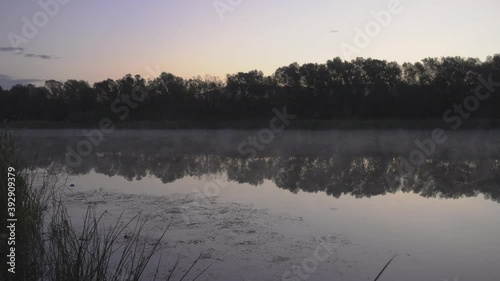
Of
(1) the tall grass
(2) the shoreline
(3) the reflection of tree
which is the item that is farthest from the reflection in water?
(2) the shoreline

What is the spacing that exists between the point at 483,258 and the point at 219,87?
3710cm

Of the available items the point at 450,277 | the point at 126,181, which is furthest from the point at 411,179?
the point at 126,181

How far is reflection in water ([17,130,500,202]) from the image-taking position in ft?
26.2

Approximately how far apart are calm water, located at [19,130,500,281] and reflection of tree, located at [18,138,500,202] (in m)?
0.04

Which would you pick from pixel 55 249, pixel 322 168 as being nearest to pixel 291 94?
pixel 322 168

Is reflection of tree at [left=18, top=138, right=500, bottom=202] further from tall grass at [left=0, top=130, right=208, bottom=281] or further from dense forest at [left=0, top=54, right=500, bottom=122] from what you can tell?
dense forest at [left=0, top=54, right=500, bottom=122]

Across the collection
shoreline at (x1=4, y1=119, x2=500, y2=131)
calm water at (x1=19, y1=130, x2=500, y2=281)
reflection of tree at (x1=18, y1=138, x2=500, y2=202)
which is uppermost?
shoreline at (x1=4, y1=119, x2=500, y2=131)

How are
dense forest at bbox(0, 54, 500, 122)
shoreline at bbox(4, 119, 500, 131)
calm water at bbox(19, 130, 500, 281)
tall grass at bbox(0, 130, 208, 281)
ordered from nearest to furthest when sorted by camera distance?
1. tall grass at bbox(0, 130, 208, 281)
2. calm water at bbox(19, 130, 500, 281)
3. shoreline at bbox(4, 119, 500, 131)
4. dense forest at bbox(0, 54, 500, 122)

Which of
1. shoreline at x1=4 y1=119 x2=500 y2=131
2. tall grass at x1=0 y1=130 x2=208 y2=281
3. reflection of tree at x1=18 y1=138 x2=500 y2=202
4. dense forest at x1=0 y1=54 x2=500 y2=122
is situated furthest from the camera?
dense forest at x1=0 y1=54 x2=500 y2=122

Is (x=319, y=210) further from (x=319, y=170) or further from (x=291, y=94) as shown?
(x=291, y=94)

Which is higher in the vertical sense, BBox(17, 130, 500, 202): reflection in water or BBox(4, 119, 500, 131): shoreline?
BBox(4, 119, 500, 131): shoreline

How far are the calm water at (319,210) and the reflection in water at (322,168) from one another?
0.14 ft

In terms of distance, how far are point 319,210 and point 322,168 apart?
4342 mm

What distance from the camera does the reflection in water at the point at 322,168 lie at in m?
7.99
